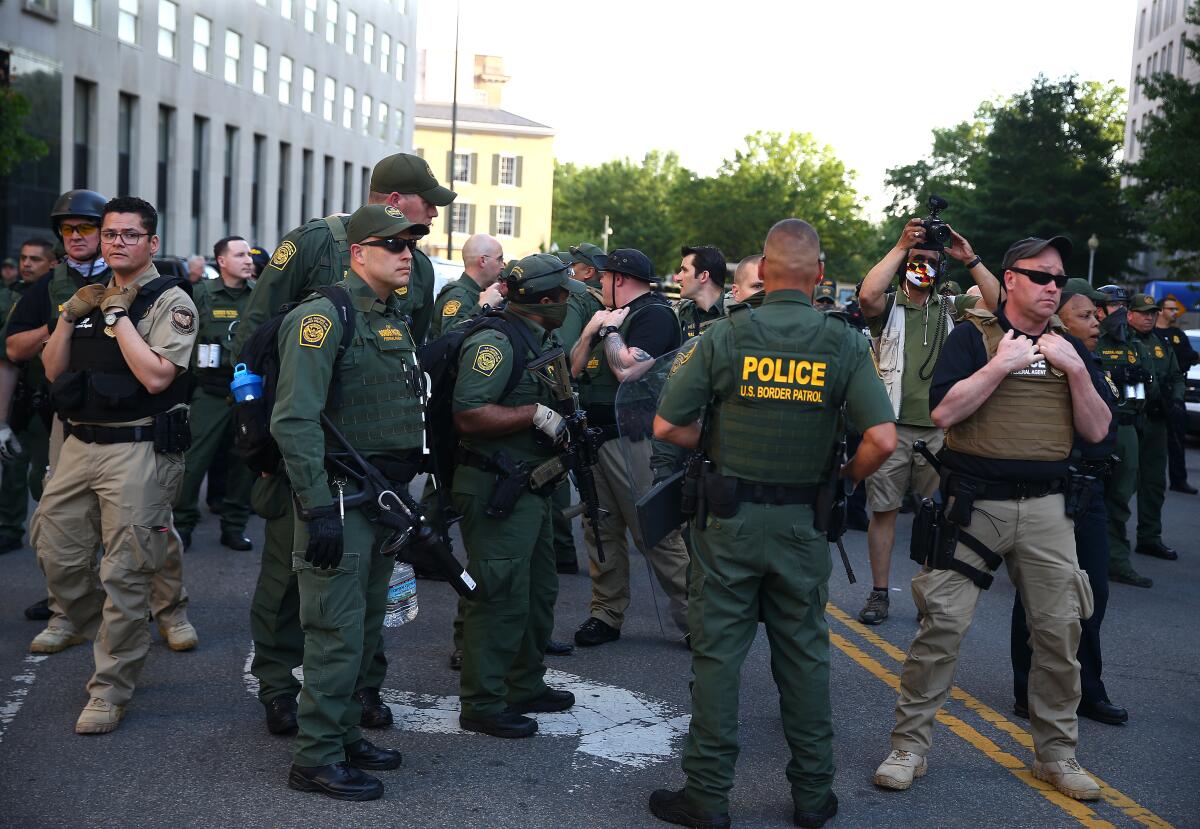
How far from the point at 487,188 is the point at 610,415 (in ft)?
272

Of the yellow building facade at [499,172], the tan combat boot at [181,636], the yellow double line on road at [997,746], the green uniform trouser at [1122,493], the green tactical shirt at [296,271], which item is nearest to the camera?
the yellow double line on road at [997,746]

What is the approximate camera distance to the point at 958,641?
5.16 m

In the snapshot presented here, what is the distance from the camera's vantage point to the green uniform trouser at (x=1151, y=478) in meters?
10.7

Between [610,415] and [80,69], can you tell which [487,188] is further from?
[610,415]

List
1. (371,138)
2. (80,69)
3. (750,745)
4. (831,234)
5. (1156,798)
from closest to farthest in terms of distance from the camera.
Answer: (1156,798) → (750,745) → (80,69) → (371,138) → (831,234)

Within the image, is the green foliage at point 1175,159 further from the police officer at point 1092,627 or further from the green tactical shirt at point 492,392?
the green tactical shirt at point 492,392

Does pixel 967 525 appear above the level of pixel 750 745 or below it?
above

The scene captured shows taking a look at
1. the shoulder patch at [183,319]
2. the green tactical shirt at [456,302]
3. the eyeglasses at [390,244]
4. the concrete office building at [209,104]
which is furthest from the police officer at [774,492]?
the concrete office building at [209,104]

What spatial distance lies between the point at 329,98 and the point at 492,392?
50.1 m

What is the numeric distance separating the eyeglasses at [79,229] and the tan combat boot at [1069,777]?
4.77 m

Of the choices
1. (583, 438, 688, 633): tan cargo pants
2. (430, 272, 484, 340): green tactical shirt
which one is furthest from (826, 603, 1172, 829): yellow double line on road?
(430, 272, 484, 340): green tactical shirt

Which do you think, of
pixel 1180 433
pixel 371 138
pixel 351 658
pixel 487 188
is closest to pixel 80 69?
pixel 371 138

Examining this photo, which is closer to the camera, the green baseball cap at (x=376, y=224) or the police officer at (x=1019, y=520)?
the green baseball cap at (x=376, y=224)

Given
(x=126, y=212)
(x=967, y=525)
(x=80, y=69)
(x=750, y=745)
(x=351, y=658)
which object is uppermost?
(x=80, y=69)
